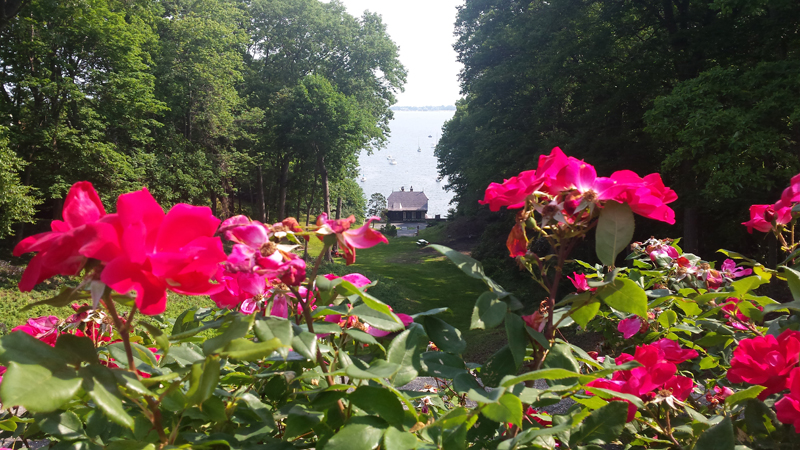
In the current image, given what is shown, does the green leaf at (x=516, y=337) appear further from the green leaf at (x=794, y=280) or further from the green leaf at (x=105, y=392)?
the green leaf at (x=794, y=280)

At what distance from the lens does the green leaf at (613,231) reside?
0.89 meters

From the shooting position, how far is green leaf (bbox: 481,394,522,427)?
0.70 meters

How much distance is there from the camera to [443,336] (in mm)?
1006

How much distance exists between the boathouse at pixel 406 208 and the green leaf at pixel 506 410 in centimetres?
6169

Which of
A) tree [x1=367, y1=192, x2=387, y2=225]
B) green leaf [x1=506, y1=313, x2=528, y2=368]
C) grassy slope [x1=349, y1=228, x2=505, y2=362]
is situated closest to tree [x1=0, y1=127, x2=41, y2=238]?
grassy slope [x1=349, y1=228, x2=505, y2=362]

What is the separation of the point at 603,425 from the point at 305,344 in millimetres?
604

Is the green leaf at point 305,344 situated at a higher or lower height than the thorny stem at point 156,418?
higher

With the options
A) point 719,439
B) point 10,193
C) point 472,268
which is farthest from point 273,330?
point 10,193

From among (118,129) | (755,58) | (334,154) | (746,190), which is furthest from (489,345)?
(118,129)

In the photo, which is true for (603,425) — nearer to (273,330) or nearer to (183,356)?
(273,330)

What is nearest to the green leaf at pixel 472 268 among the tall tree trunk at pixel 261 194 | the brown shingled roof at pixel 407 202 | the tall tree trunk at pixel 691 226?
the tall tree trunk at pixel 691 226

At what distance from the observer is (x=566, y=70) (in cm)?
1422

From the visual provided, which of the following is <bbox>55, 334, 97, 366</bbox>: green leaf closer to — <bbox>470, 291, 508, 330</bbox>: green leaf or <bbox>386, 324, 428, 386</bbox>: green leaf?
<bbox>386, 324, 428, 386</bbox>: green leaf

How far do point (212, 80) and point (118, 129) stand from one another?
5002 mm
